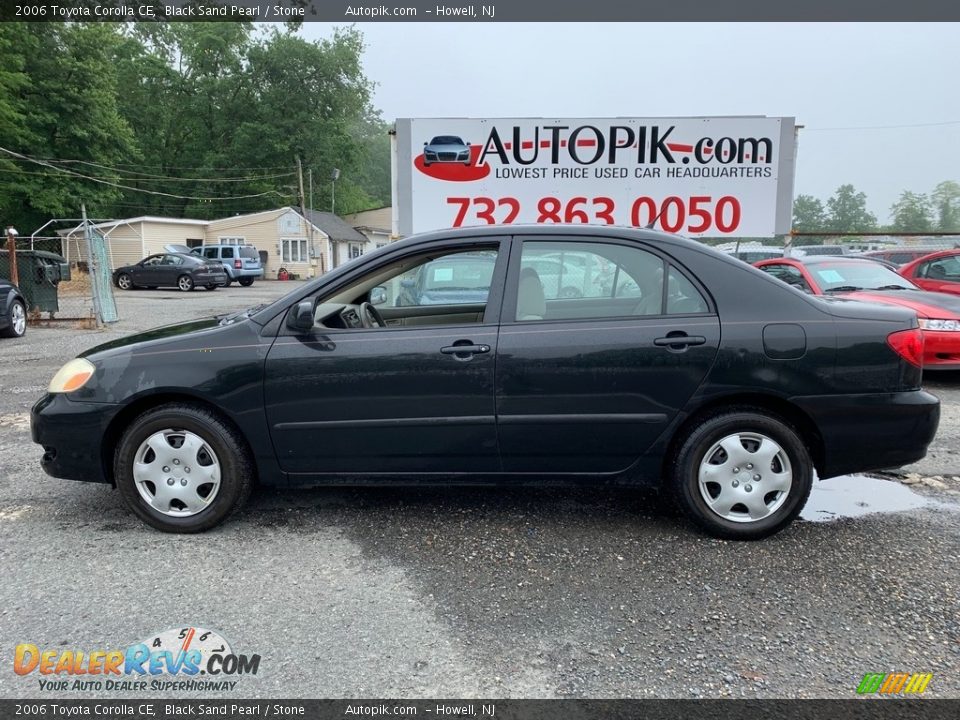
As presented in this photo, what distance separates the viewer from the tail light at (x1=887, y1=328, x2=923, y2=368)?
10.8 ft

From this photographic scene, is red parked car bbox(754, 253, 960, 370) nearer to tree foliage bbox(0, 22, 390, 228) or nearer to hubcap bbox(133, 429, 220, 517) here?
hubcap bbox(133, 429, 220, 517)

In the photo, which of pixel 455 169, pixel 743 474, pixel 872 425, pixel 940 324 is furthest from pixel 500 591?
pixel 455 169

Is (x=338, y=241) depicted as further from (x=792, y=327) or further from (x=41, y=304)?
(x=792, y=327)

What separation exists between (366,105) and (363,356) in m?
55.0

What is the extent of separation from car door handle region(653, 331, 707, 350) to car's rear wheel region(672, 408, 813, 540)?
398mm

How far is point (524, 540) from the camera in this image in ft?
11.2

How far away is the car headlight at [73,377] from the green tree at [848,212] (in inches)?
4114

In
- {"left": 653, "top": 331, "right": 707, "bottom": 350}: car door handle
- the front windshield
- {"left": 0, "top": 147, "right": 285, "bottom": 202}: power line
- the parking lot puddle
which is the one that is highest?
{"left": 0, "top": 147, "right": 285, "bottom": 202}: power line

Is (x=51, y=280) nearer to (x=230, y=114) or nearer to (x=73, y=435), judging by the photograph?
(x=73, y=435)

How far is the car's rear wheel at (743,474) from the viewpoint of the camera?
3293 millimetres

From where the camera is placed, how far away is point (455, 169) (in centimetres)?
906

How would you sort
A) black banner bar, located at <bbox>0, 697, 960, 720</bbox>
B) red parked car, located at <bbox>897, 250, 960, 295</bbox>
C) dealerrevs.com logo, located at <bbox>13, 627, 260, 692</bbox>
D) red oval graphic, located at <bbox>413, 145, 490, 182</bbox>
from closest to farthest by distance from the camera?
black banner bar, located at <bbox>0, 697, 960, 720</bbox> < dealerrevs.com logo, located at <bbox>13, 627, 260, 692</bbox> < red parked car, located at <bbox>897, 250, 960, 295</bbox> < red oval graphic, located at <bbox>413, 145, 490, 182</bbox>

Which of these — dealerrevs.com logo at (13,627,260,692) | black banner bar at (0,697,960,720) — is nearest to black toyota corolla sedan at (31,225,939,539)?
dealerrevs.com logo at (13,627,260,692)

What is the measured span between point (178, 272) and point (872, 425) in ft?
86.0
